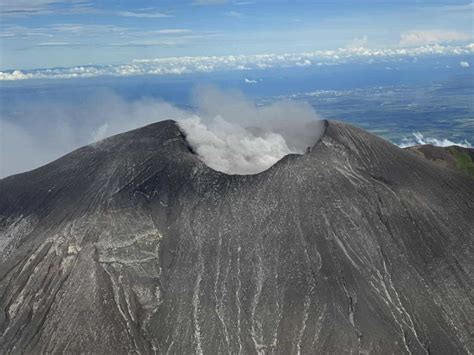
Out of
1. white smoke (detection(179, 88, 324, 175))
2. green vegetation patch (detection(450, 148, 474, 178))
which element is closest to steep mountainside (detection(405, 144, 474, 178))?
green vegetation patch (detection(450, 148, 474, 178))

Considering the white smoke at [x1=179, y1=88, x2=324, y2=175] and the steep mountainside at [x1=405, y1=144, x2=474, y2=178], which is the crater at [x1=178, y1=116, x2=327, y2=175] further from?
the steep mountainside at [x1=405, y1=144, x2=474, y2=178]

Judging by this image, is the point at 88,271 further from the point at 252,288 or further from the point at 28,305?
the point at 252,288

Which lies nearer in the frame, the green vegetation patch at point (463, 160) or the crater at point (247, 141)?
the crater at point (247, 141)

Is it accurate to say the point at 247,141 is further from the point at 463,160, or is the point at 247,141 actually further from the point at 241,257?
the point at 463,160

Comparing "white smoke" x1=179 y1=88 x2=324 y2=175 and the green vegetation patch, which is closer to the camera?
"white smoke" x1=179 y1=88 x2=324 y2=175

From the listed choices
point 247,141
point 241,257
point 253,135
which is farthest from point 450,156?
point 241,257

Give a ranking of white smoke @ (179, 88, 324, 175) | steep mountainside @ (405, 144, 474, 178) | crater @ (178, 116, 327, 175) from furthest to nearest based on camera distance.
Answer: steep mountainside @ (405, 144, 474, 178) < white smoke @ (179, 88, 324, 175) < crater @ (178, 116, 327, 175)

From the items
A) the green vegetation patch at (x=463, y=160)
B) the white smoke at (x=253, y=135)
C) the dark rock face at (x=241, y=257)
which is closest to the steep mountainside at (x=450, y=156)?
the green vegetation patch at (x=463, y=160)

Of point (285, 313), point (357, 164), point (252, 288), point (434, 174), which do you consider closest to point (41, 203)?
point (252, 288)

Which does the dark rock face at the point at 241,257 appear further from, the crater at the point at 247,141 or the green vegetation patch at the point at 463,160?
the green vegetation patch at the point at 463,160
